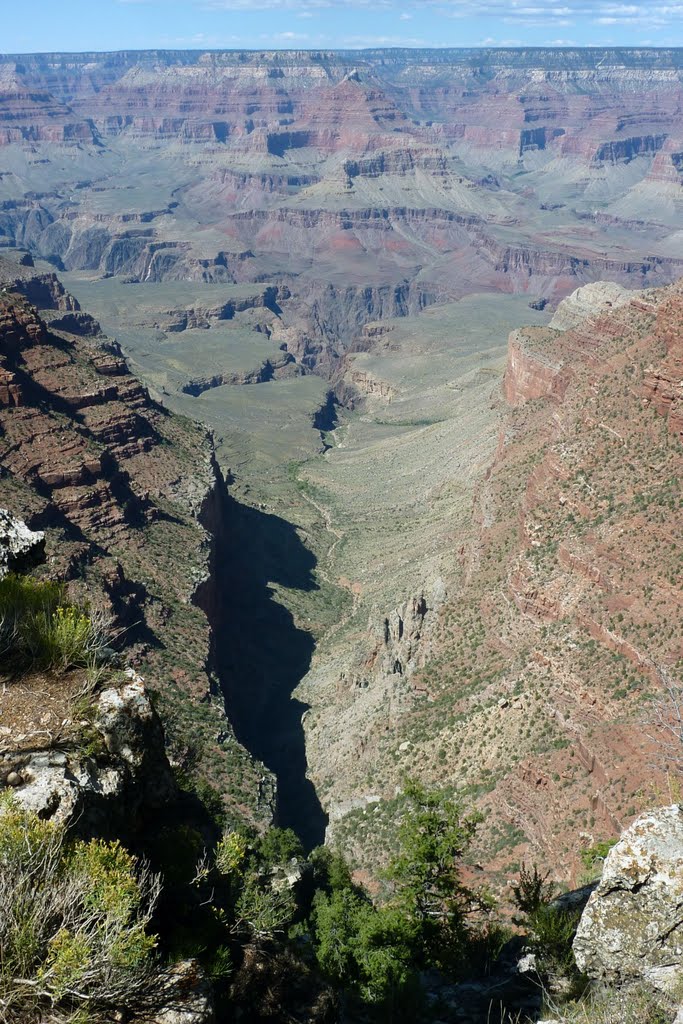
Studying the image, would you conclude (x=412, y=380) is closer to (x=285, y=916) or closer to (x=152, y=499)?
(x=152, y=499)

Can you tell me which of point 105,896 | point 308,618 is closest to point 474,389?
point 308,618

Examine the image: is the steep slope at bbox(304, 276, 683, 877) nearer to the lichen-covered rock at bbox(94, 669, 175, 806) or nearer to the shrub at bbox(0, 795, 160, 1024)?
the lichen-covered rock at bbox(94, 669, 175, 806)

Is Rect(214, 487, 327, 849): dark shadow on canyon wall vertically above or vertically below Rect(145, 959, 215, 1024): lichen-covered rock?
below

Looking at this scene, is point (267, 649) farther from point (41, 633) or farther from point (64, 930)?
point (64, 930)

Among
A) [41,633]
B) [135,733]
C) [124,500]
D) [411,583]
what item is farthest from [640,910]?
[124,500]

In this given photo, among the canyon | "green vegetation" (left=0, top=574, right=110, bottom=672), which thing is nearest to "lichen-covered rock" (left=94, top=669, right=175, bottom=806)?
"green vegetation" (left=0, top=574, right=110, bottom=672)

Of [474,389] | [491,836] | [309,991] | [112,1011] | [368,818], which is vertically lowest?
[474,389]

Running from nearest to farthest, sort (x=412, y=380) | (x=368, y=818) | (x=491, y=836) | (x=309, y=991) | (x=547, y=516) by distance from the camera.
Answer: (x=309, y=991)
(x=491, y=836)
(x=368, y=818)
(x=547, y=516)
(x=412, y=380)
